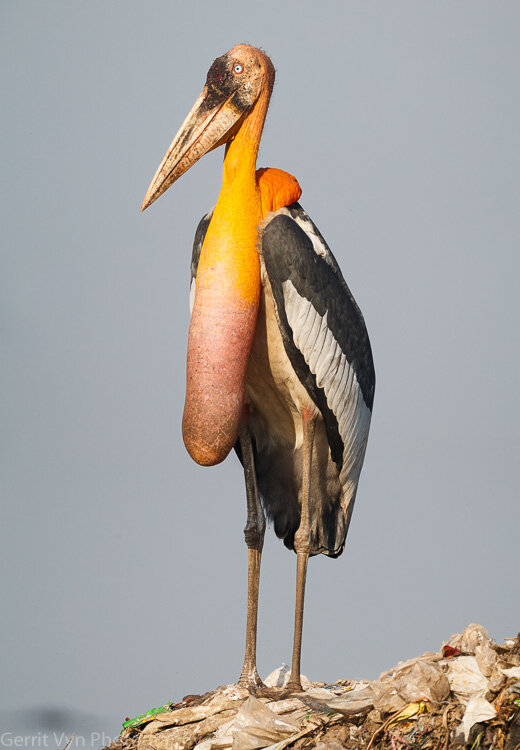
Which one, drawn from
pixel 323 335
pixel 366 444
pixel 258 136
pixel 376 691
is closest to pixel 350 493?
pixel 366 444

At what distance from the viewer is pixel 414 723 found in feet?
16.8

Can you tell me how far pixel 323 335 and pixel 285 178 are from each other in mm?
874

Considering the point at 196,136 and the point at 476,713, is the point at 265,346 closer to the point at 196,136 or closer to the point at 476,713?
the point at 196,136

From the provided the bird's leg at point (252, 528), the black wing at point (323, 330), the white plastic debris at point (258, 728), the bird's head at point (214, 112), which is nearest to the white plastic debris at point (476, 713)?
the white plastic debris at point (258, 728)

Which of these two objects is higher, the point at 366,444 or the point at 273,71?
the point at 273,71

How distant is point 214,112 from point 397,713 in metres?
3.01

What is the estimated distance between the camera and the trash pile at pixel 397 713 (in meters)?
5.09

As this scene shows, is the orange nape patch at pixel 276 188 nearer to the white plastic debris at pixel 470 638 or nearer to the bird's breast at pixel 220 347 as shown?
the bird's breast at pixel 220 347

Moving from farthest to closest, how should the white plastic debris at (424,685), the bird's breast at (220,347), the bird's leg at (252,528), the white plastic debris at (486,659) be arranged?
the bird's leg at (252,528) < the bird's breast at (220,347) < the white plastic debris at (486,659) < the white plastic debris at (424,685)

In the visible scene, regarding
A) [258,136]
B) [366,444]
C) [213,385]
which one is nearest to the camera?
[213,385]

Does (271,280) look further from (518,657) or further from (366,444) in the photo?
(518,657)

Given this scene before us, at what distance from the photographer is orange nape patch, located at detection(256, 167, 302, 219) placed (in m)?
6.02

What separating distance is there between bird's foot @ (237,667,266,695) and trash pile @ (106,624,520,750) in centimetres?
21

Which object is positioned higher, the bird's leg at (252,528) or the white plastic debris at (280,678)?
the bird's leg at (252,528)
